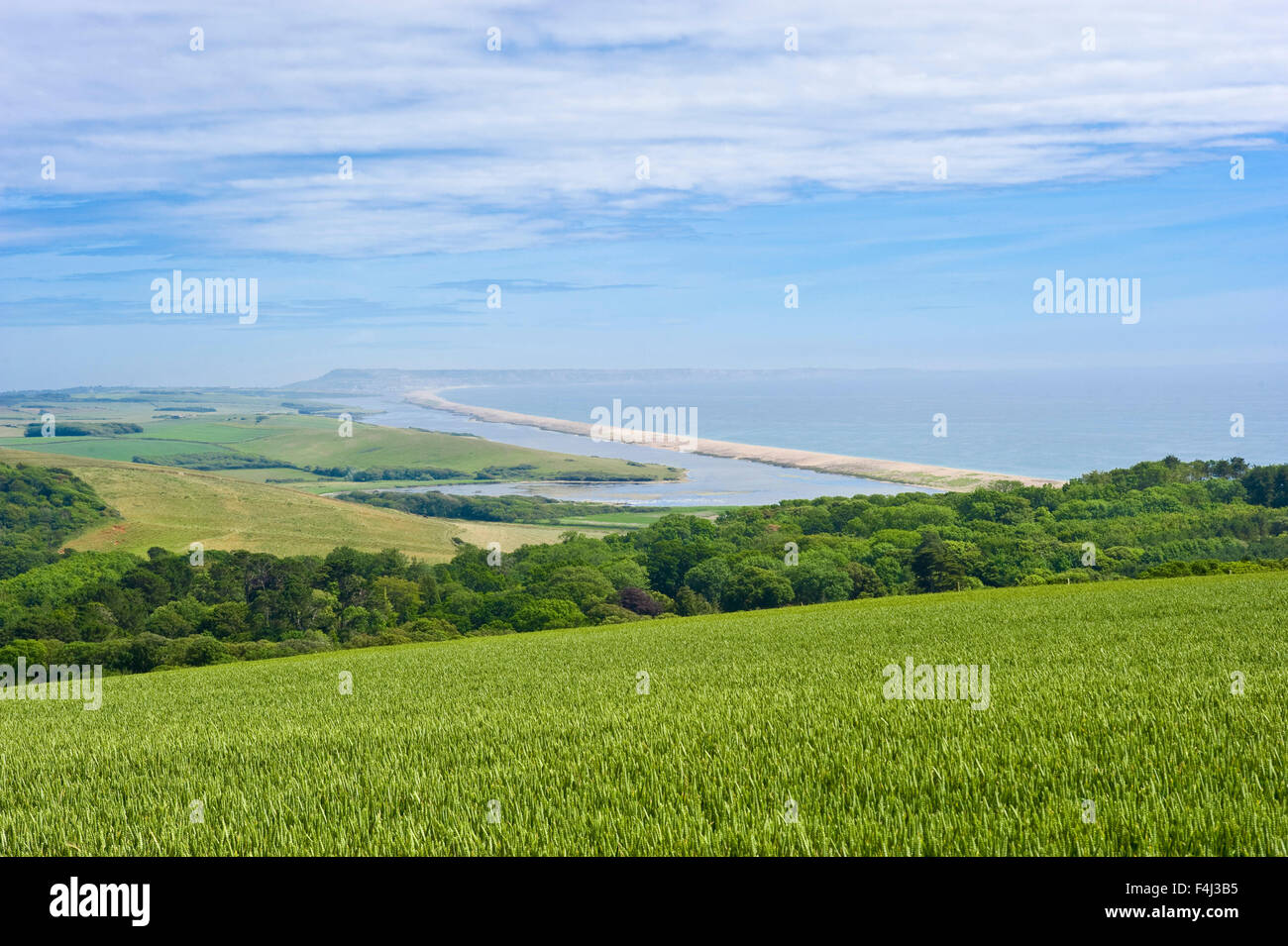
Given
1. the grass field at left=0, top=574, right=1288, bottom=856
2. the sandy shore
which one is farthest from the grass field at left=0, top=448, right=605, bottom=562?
the grass field at left=0, top=574, right=1288, bottom=856

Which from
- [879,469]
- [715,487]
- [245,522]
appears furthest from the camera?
[879,469]

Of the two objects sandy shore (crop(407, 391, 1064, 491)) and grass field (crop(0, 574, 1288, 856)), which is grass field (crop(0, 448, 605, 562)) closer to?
sandy shore (crop(407, 391, 1064, 491))

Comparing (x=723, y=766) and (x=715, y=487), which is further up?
(x=723, y=766)

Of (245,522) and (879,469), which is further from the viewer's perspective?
(879,469)

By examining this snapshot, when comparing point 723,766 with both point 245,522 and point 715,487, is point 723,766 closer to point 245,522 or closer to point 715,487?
point 245,522

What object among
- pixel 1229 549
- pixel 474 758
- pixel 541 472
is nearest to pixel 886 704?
pixel 474 758

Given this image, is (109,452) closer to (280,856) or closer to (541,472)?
(541,472)

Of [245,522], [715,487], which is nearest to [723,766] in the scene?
[245,522]

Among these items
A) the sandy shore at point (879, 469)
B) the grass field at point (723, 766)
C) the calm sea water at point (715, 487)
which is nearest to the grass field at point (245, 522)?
the calm sea water at point (715, 487)
